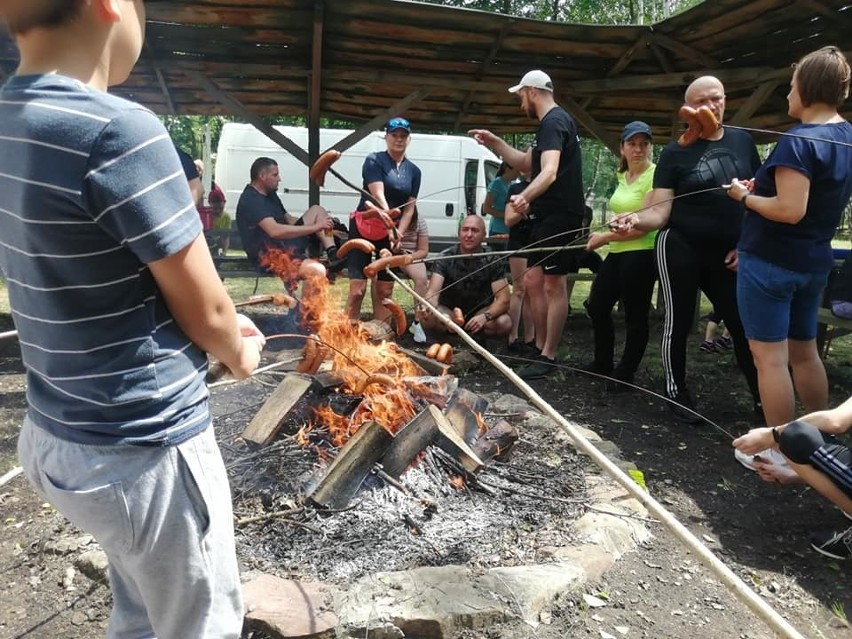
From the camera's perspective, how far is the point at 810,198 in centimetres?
321

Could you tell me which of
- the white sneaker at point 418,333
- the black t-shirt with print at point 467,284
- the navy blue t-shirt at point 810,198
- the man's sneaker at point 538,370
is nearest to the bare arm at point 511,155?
the black t-shirt with print at point 467,284

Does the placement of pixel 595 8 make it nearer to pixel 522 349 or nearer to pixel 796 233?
pixel 522 349

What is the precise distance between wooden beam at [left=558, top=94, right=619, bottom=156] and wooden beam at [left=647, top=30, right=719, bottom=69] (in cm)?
127

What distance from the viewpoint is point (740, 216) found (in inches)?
165

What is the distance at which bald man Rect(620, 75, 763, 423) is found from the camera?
13.3 feet

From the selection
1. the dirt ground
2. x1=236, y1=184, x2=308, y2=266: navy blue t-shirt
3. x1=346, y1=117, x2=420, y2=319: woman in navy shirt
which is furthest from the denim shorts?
x1=236, y1=184, x2=308, y2=266: navy blue t-shirt

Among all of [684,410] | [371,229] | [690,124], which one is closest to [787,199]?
[690,124]

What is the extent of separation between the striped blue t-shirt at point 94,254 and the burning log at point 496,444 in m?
2.21

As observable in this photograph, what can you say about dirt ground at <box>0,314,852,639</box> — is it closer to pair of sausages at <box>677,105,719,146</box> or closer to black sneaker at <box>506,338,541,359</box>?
black sneaker at <box>506,338,541,359</box>

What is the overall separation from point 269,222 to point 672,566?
517cm

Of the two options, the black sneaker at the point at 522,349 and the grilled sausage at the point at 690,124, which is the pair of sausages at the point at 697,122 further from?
the black sneaker at the point at 522,349

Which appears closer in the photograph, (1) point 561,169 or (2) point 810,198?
(2) point 810,198

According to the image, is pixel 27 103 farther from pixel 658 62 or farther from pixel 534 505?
pixel 658 62

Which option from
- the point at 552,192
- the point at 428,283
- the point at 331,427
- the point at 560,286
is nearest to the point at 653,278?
the point at 560,286
